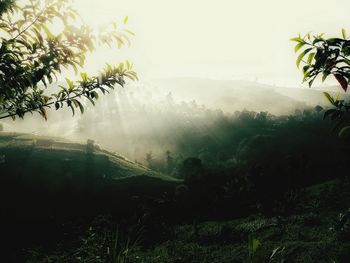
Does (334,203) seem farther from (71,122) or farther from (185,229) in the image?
(71,122)

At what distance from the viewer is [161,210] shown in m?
25.4

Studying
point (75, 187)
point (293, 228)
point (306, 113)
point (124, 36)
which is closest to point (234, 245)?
point (293, 228)

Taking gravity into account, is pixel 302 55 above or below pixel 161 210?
above

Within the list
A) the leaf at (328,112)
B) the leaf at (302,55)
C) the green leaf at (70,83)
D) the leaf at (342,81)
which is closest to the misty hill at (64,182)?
the green leaf at (70,83)

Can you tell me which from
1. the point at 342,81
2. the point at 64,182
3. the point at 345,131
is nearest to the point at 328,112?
the point at 345,131

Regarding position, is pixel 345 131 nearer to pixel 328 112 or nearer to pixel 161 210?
pixel 328 112

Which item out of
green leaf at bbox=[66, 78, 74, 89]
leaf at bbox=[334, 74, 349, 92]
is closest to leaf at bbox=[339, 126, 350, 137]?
leaf at bbox=[334, 74, 349, 92]

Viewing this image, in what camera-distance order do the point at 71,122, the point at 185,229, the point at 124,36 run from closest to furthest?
the point at 124,36 < the point at 185,229 < the point at 71,122

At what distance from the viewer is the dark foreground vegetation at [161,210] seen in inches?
435

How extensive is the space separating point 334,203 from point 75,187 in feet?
93.2

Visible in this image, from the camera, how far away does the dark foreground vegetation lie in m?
11.0

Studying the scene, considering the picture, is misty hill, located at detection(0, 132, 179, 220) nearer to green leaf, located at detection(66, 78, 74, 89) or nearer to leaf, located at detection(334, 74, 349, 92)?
green leaf, located at detection(66, 78, 74, 89)

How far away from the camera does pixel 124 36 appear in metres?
3.83

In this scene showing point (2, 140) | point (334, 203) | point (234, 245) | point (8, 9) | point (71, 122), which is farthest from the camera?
point (71, 122)
